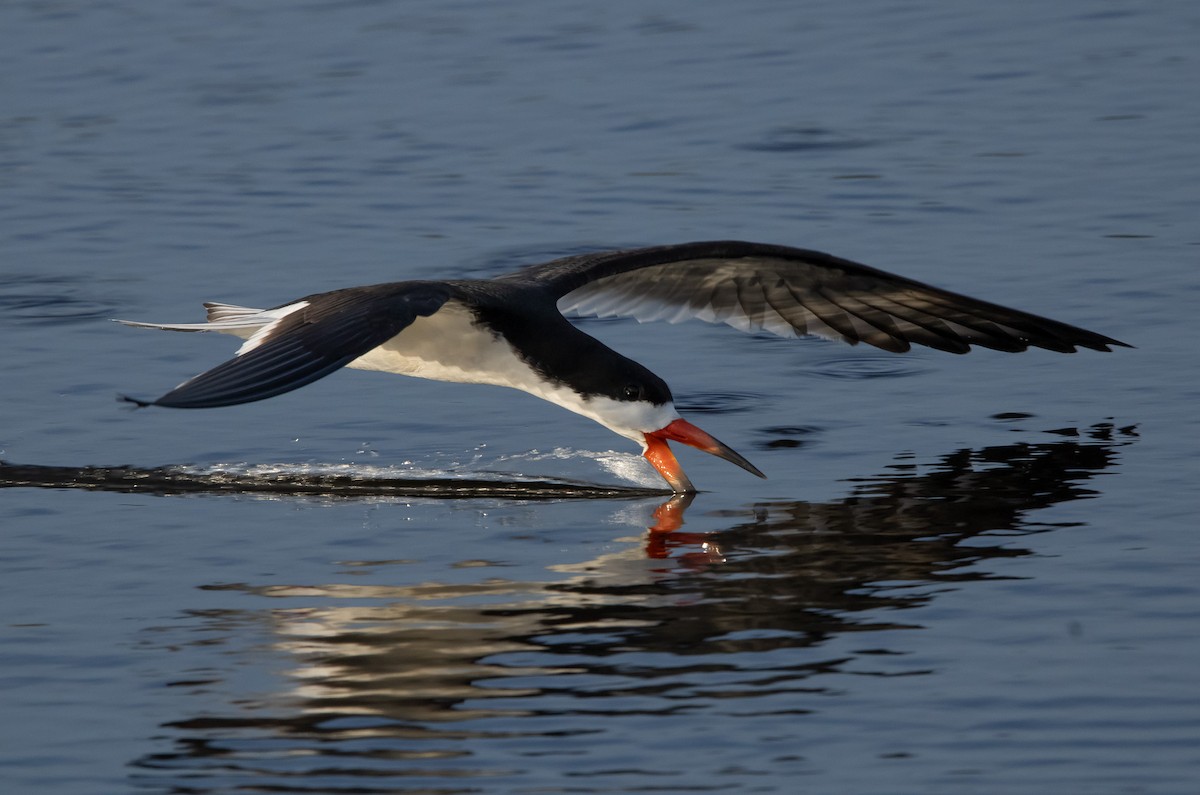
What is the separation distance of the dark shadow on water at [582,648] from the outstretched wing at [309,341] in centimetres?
74

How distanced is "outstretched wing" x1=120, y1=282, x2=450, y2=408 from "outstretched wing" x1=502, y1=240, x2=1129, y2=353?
1199 millimetres

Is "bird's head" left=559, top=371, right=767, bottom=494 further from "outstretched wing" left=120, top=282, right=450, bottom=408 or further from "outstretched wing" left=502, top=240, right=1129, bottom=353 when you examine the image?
"outstretched wing" left=120, top=282, right=450, bottom=408

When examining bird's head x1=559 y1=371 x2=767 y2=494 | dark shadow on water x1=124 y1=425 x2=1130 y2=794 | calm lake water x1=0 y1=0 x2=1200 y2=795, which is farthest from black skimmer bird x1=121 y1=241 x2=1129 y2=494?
dark shadow on water x1=124 y1=425 x2=1130 y2=794

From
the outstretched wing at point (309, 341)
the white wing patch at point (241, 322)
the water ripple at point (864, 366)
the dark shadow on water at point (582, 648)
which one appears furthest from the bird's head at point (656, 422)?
the water ripple at point (864, 366)

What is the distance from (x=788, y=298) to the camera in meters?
9.16

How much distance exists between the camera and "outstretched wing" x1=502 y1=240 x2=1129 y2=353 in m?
8.45

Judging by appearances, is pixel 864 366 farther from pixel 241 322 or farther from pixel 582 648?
pixel 582 648

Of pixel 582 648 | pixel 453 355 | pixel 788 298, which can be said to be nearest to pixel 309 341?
pixel 453 355

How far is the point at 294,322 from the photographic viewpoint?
724 centimetres

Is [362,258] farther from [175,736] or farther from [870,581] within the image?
[175,736]

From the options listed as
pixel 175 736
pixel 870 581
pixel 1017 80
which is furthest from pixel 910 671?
pixel 1017 80

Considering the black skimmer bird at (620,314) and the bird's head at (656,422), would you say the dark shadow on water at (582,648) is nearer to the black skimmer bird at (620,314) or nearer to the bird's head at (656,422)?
the bird's head at (656,422)

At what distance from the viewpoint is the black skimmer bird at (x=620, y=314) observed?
735 cm

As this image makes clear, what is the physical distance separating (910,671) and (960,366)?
403 cm
